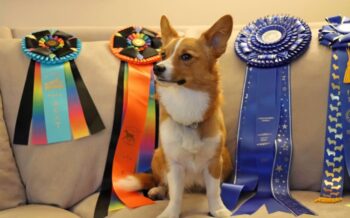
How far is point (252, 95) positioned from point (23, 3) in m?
1.31

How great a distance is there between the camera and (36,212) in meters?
1.25

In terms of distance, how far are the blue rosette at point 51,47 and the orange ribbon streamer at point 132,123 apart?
238 millimetres

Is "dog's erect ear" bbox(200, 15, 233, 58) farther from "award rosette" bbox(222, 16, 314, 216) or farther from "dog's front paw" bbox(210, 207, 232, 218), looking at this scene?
"dog's front paw" bbox(210, 207, 232, 218)

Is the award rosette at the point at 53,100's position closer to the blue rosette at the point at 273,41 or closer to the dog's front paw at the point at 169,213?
the dog's front paw at the point at 169,213

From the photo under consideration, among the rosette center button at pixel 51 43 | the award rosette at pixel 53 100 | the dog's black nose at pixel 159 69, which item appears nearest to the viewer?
the dog's black nose at pixel 159 69

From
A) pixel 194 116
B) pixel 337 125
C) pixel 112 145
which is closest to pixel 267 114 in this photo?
pixel 337 125

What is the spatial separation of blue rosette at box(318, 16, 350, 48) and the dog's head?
0.46m

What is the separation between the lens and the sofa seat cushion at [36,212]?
1205mm

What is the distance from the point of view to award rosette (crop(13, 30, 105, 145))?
55.7 inches

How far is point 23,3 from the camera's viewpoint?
6.71ft

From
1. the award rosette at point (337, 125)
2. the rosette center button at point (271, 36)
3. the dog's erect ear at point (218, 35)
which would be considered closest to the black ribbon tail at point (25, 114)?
the dog's erect ear at point (218, 35)

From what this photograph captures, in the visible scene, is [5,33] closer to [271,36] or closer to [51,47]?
[51,47]

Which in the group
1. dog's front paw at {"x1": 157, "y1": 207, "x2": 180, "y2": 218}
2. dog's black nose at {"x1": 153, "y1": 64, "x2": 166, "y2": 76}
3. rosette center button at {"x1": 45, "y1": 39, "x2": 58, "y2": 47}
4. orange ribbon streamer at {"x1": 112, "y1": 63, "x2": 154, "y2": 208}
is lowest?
dog's front paw at {"x1": 157, "y1": 207, "x2": 180, "y2": 218}

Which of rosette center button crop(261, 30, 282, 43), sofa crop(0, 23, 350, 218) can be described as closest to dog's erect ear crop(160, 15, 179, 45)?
sofa crop(0, 23, 350, 218)
